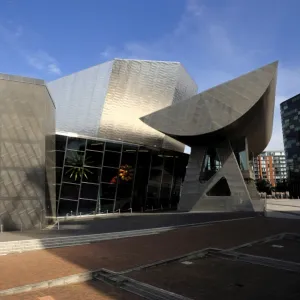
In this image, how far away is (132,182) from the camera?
3102 centimetres

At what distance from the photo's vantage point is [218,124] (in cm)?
2514

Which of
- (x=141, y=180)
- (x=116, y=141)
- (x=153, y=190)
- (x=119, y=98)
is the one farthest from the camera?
(x=153, y=190)

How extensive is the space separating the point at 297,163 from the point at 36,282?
90.7 m

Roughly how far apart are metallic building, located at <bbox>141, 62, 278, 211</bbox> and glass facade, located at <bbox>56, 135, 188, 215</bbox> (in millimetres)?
5352

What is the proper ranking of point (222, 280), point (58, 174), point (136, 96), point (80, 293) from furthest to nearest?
point (136, 96)
point (58, 174)
point (222, 280)
point (80, 293)

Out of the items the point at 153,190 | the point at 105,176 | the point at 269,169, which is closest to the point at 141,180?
the point at 153,190

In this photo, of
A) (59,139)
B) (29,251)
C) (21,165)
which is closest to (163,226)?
(29,251)

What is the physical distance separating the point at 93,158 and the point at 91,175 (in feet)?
5.18

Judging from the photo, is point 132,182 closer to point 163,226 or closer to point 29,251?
point 163,226

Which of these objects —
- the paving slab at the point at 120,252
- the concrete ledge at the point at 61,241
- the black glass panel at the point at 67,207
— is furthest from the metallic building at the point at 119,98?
the paving slab at the point at 120,252

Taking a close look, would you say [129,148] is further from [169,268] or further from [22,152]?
[169,268]

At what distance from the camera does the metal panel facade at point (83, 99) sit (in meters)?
32.8

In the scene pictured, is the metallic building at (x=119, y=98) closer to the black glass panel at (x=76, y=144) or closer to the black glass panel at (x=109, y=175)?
the black glass panel at (x=76, y=144)

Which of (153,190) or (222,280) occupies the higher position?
(153,190)
